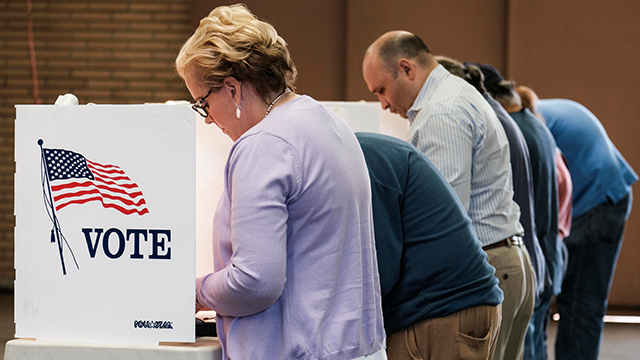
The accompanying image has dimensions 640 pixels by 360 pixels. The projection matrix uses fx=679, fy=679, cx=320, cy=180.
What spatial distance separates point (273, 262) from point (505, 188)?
1330mm

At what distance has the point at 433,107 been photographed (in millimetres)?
2279

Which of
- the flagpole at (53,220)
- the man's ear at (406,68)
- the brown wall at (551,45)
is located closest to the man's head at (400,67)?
the man's ear at (406,68)

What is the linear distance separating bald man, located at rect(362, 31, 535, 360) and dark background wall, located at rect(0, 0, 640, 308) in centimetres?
342

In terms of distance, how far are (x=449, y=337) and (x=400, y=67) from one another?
124 cm

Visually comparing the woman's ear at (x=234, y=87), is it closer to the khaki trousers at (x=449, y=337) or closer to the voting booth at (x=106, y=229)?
the voting booth at (x=106, y=229)

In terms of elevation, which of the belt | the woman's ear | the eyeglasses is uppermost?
the woman's ear

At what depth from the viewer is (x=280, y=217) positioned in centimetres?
122

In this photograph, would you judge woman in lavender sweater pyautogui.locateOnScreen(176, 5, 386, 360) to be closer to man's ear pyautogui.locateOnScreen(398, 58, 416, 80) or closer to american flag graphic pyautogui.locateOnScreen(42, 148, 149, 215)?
american flag graphic pyautogui.locateOnScreen(42, 148, 149, 215)

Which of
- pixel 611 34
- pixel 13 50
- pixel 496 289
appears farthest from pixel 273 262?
pixel 13 50

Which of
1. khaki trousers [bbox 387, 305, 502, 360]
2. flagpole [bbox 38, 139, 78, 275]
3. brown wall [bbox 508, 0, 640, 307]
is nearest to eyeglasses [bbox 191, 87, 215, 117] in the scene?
flagpole [bbox 38, 139, 78, 275]

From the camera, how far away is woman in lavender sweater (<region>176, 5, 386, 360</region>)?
1.22 meters

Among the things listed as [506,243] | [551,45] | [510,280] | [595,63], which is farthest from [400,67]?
[595,63]

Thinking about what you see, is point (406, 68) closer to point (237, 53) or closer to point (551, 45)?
point (237, 53)

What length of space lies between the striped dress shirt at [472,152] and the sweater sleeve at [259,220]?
1069 millimetres
